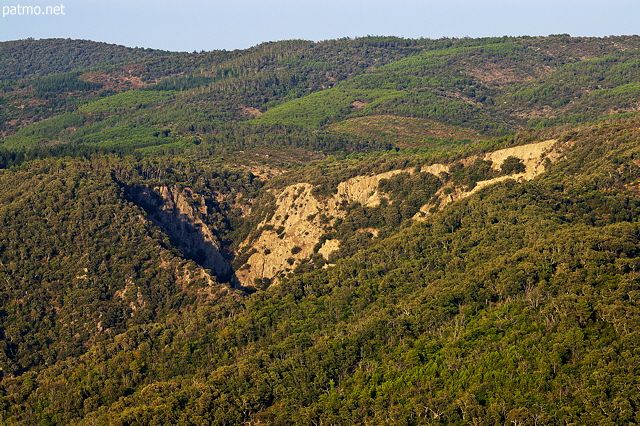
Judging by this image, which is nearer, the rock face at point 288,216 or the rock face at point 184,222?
the rock face at point 288,216

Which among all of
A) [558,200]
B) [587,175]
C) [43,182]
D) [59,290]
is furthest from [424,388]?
[43,182]

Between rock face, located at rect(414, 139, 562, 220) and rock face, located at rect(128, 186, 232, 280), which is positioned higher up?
rock face, located at rect(414, 139, 562, 220)

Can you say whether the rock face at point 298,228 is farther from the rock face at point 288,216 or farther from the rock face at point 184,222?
the rock face at point 184,222

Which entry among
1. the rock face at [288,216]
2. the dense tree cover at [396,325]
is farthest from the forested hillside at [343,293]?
the rock face at [288,216]

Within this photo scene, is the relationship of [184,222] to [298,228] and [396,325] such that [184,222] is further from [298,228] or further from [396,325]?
[396,325]

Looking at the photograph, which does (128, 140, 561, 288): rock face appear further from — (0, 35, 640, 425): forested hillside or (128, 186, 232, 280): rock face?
(0, 35, 640, 425): forested hillside

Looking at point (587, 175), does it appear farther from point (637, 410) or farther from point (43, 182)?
point (43, 182)

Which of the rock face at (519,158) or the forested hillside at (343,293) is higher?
the rock face at (519,158)

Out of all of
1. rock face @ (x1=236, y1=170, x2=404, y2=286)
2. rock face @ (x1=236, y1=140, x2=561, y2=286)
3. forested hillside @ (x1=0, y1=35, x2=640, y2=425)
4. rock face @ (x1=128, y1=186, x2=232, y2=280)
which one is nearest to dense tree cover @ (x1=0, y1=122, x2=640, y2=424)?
forested hillside @ (x1=0, y1=35, x2=640, y2=425)
